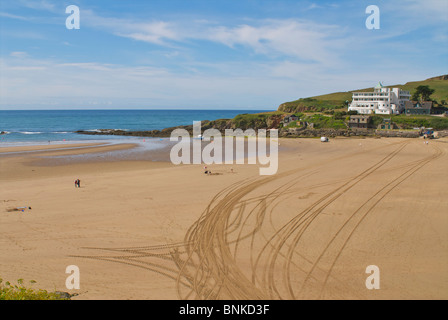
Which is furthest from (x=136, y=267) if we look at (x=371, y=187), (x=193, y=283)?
(x=371, y=187)

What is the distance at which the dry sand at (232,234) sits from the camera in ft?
34.1

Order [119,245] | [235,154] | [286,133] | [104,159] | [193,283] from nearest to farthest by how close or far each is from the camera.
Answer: [193,283] < [119,245] < [104,159] < [235,154] < [286,133]

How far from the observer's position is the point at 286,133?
6406 cm

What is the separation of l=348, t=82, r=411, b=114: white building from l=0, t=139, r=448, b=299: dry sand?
56.1 metres

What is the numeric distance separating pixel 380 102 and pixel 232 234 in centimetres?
7437

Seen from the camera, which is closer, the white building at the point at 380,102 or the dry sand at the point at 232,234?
the dry sand at the point at 232,234

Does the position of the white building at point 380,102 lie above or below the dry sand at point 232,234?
above

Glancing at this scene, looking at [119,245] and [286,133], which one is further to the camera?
[286,133]

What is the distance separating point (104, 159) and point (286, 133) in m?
38.3

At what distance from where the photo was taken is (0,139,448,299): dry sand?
10391mm

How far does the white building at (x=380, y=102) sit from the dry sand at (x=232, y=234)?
5606 cm

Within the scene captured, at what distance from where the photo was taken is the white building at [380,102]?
A: 7581cm

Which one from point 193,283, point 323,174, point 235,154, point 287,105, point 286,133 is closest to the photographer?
point 193,283

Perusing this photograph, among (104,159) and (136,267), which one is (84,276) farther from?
(104,159)
